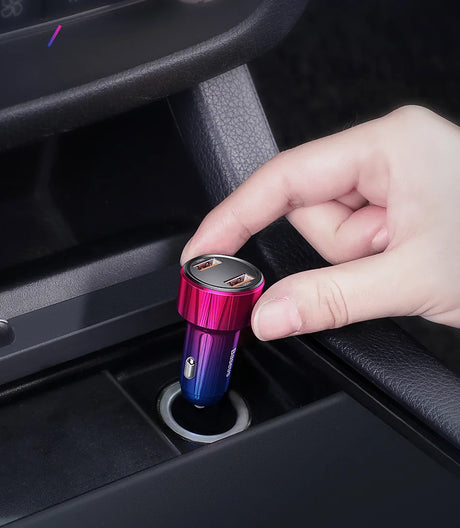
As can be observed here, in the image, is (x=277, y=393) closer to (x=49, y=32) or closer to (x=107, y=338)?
(x=107, y=338)

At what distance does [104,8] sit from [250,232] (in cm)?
20

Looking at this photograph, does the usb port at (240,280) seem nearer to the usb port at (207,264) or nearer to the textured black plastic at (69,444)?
the usb port at (207,264)

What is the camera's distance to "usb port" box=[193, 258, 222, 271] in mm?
546

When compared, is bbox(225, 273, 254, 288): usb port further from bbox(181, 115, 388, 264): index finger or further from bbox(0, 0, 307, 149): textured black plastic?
bbox(0, 0, 307, 149): textured black plastic

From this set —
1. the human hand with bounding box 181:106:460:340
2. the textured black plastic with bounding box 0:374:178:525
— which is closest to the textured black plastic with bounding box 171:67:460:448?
the human hand with bounding box 181:106:460:340

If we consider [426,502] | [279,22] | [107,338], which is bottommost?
[426,502]

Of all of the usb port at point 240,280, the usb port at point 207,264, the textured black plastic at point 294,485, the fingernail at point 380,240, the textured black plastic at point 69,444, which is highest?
the usb port at point 207,264

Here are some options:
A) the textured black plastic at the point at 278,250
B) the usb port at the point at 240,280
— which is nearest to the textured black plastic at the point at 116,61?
the textured black plastic at the point at 278,250

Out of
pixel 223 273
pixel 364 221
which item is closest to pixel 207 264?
pixel 223 273

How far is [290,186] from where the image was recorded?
59cm

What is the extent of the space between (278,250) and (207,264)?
10 cm

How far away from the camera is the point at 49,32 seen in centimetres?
56

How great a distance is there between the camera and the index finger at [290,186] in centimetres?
58

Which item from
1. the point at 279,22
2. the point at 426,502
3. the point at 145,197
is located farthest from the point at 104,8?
the point at 426,502
